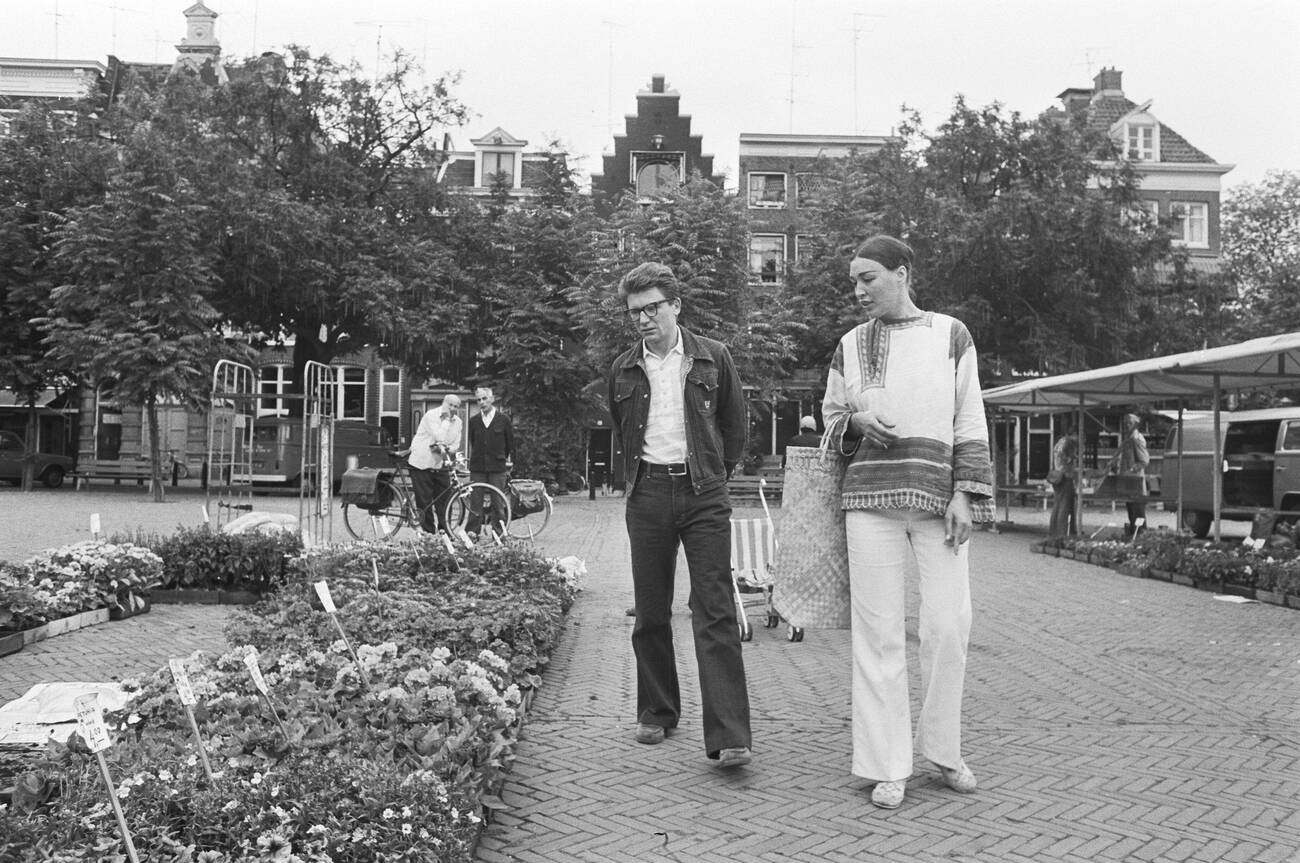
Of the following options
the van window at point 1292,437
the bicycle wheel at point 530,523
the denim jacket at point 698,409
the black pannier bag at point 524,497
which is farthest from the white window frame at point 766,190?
the denim jacket at point 698,409

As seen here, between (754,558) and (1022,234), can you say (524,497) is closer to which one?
(754,558)

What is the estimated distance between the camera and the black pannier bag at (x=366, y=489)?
49.2 ft

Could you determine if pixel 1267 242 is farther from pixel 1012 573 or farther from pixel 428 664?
pixel 428 664

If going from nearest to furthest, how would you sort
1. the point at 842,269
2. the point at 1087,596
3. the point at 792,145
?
the point at 1087,596, the point at 842,269, the point at 792,145

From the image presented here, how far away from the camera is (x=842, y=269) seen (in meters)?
31.0

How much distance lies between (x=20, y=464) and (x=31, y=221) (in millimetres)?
7206

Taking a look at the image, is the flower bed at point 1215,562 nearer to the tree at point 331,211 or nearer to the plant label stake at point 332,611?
the plant label stake at point 332,611

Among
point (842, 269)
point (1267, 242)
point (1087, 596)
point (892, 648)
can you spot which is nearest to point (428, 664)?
point (892, 648)

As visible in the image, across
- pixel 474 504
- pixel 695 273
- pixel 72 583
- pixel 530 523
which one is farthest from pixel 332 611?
pixel 695 273

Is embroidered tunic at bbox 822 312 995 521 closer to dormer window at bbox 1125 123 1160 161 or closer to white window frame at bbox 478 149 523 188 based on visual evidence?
white window frame at bbox 478 149 523 188

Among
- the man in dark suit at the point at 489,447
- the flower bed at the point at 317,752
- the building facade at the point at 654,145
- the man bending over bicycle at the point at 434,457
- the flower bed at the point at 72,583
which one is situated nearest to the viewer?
the flower bed at the point at 317,752

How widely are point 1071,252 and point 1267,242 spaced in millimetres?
23188

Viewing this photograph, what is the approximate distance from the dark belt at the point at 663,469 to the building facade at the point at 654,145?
37.7 m

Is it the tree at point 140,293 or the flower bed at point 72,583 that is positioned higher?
the tree at point 140,293
